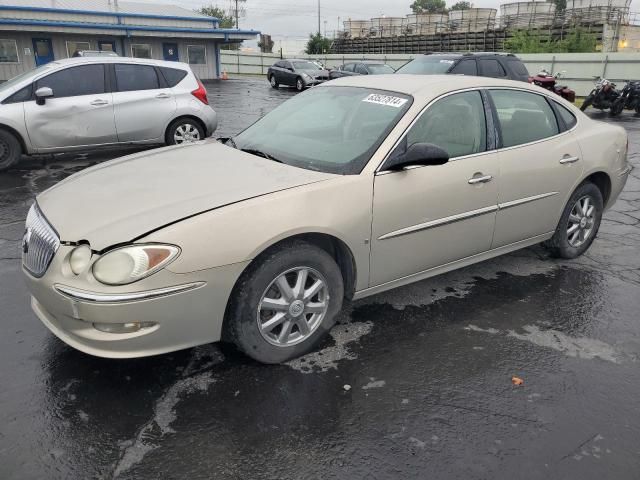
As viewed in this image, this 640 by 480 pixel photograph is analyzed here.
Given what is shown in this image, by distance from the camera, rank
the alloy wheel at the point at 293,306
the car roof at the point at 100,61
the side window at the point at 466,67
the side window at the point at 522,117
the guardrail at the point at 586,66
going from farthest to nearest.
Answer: the guardrail at the point at 586,66 → the side window at the point at 466,67 → the car roof at the point at 100,61 → the side window at the point at 522,117 → the alloy wheel at the point at 293,306

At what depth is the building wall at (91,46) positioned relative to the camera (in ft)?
87.6

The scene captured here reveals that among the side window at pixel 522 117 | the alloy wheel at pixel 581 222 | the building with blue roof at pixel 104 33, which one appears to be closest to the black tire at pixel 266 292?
the side window at pixel 522 117

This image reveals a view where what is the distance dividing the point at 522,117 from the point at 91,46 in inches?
1196

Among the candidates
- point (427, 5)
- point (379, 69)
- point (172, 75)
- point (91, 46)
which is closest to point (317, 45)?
point (91, 46)

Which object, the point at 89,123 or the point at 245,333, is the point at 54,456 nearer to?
the point at 245,333

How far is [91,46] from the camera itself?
96.0 feet

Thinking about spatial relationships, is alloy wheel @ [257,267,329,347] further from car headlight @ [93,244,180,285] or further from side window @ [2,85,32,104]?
side window @ [2,85,32,104]

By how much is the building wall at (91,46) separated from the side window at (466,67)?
22.8 metres

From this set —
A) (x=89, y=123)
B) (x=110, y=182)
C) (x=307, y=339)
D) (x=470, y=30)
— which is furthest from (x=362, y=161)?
(x=470, y=30)

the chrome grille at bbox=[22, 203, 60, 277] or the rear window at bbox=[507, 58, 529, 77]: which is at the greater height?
the rear window at bbox=[507, 58, 529, 77]

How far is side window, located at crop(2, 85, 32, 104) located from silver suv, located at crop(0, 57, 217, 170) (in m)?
0.01

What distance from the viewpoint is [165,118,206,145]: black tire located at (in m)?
8.79

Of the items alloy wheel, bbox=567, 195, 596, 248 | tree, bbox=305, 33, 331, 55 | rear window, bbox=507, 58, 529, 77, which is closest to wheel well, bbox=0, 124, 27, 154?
alloy wheel, bbox=567, 195, 596, 248

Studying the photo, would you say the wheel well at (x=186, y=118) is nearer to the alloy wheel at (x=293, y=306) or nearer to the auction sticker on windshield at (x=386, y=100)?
the auction sticker on windshield at (x=386, y=100)
